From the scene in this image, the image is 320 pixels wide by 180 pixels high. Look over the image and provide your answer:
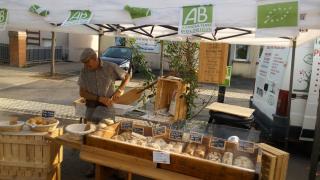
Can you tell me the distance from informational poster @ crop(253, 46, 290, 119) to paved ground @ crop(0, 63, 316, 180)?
1086mm

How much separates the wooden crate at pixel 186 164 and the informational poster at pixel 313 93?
8.92ft

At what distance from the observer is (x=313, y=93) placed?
589cm

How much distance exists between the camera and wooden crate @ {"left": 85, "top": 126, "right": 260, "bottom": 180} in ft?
10.7

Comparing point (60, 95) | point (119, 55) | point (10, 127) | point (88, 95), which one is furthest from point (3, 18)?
point (119, 55)

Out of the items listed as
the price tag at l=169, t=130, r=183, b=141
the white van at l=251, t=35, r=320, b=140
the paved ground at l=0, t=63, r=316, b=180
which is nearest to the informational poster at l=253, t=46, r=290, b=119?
the white van at l=251, t=35, r=320, b=140

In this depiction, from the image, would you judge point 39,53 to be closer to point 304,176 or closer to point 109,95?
point 109,95

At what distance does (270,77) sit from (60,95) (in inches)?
275

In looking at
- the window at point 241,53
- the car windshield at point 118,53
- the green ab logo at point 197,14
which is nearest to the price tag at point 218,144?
the green ab logo at point 197,14

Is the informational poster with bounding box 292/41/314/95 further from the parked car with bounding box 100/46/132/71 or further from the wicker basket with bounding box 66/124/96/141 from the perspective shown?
the parked car with bounding box 100/46/132/71

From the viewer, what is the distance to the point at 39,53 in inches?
733

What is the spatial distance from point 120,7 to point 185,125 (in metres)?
2.14

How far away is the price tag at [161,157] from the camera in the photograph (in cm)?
350

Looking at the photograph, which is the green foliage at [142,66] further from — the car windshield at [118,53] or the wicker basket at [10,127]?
the car windshield at [118,53]

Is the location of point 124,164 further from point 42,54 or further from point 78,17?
point 42,54
